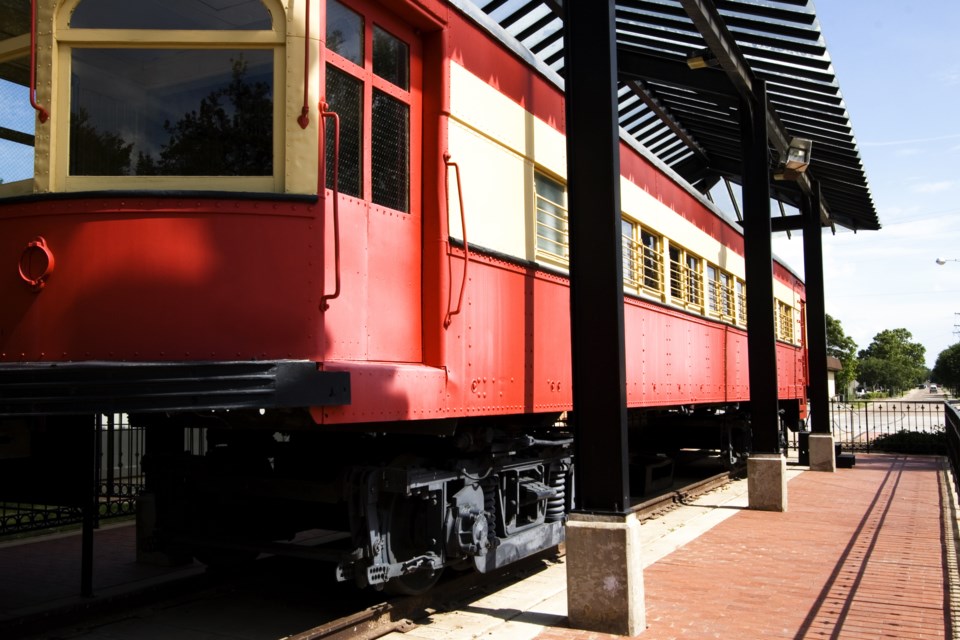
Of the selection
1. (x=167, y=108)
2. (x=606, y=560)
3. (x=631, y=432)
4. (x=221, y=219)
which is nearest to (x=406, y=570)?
(x=606, y=560)

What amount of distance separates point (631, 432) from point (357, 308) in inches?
311

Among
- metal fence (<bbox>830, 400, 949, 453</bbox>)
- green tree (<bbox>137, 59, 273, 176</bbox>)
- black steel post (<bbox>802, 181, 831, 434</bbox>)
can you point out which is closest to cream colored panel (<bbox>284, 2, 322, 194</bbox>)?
green tree (<bbox>137, 59, 273, 176</bbox>)

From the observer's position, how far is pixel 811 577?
21.9 ft

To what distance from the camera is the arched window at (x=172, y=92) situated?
412 cm

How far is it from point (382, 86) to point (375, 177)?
54cm

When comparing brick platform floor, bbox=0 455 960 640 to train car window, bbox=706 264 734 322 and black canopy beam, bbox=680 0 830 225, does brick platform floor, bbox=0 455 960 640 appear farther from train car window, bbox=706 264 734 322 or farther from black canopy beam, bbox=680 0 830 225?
black canopy beam, bbox=680 0 830 225

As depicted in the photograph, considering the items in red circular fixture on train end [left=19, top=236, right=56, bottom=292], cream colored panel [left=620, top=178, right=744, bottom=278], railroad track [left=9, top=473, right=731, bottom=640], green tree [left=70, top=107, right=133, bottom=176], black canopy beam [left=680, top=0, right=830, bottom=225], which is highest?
black canopy beam [left=680, top=0, right=830, bottom=225]

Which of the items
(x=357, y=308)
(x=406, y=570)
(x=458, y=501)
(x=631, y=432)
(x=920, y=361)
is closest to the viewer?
(x=357, y=308)

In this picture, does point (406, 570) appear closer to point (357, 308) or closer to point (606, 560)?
point (606, 560)

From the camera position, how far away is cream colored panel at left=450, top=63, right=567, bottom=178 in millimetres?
5352

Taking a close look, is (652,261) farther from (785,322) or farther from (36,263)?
(785,322)

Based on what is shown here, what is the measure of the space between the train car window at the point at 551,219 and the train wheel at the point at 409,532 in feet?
7.07

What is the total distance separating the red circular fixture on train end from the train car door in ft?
4.32

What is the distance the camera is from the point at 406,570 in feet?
16.3
